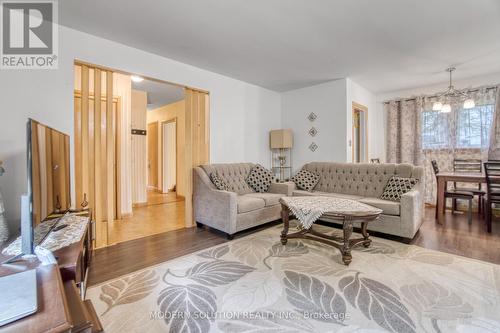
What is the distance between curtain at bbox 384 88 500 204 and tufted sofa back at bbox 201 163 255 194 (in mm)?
3563

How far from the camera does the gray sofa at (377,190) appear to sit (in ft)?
9.61

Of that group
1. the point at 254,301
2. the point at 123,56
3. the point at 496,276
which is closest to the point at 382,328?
the point at 254,301

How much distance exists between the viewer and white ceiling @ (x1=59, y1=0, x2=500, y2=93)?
2297 mm

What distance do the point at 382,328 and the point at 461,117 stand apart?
4948 mm

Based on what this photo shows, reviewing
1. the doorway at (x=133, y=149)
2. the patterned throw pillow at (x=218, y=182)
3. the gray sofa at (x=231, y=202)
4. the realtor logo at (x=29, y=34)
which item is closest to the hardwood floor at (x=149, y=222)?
the doorway at (x=133, y=149)

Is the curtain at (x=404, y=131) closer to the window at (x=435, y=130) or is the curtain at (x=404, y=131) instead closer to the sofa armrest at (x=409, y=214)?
the window at (x=435, y=130)

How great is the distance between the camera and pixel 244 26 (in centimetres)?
263

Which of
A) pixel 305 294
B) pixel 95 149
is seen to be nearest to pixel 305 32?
pixel 305 294

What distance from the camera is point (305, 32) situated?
9.10 feet

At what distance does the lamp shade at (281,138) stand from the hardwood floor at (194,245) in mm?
1912

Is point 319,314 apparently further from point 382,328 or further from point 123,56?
point 123,56

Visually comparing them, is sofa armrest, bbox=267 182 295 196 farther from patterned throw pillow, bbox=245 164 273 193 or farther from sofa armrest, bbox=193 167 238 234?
sofa armrest, bbox=193 167 238 234

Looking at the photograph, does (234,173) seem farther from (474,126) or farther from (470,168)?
(474,126)

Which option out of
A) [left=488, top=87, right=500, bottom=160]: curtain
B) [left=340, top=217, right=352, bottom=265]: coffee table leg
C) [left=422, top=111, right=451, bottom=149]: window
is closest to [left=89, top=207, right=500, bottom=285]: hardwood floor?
[left=340, top=217, right=352, bottom=265]: coffee table leg
